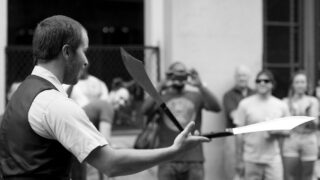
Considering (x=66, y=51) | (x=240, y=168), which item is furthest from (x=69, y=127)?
(x=240, y=168)

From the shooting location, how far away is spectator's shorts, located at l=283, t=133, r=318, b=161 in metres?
6.70

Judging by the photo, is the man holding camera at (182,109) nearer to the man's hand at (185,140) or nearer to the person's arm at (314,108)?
the person's arm at (314,108)

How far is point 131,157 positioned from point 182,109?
3.87m

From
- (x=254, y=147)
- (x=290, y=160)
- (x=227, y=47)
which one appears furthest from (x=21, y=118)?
(x=227, y=47)

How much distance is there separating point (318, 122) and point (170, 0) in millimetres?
2522

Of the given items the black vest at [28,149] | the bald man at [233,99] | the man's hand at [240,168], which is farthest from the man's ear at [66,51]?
the bald man at [233,99]

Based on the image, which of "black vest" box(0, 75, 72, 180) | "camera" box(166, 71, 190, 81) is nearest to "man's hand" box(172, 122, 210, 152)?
"black vest" box(0, 75, 72, 180)

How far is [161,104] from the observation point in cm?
239

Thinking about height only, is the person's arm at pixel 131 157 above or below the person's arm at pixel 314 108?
above

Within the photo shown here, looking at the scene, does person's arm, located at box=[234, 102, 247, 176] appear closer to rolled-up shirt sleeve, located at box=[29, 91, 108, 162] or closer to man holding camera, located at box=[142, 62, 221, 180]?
man holding camera, located at box=[142, 62, 221, 180]

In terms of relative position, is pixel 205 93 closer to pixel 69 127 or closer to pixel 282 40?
pixel 282 40

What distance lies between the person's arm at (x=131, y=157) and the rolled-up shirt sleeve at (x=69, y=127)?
4 cm

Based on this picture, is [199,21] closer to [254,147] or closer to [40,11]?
[254,147]

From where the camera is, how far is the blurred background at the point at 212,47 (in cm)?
723
